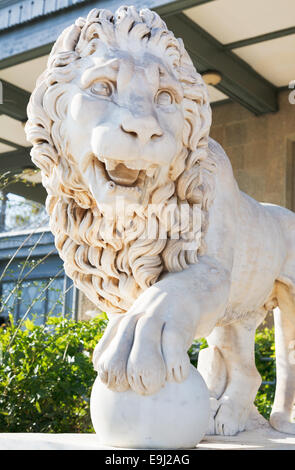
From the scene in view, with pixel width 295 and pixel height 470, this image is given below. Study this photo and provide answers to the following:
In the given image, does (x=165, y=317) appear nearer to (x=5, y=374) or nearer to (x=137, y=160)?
(x=137, y=160)

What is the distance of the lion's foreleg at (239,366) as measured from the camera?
2150 mm

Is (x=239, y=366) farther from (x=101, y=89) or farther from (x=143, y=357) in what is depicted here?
(x=101, y=89)

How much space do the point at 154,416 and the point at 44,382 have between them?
75.8 inches

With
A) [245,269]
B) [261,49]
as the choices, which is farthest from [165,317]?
[261,49]

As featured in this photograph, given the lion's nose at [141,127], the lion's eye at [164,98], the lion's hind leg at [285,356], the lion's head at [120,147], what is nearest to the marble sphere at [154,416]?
the lion's head at [120,147]

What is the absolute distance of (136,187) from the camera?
157 cm

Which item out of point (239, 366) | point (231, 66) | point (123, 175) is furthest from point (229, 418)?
point (231, 66)

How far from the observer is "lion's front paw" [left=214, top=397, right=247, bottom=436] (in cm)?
206

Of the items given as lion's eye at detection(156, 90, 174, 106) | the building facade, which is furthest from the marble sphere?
the building facade

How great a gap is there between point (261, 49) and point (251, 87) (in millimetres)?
409

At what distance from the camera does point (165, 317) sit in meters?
1.43

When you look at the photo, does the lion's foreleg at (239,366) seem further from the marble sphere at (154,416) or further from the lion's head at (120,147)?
the marble sphere at (154,416)

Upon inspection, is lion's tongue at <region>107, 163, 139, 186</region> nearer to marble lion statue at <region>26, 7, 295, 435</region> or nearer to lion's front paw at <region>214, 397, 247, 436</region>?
marble lion statue at <region>26, 7, 295, 435</region>

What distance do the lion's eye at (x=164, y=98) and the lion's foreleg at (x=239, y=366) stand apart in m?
0.88
